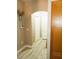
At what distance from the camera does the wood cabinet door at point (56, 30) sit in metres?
3.94

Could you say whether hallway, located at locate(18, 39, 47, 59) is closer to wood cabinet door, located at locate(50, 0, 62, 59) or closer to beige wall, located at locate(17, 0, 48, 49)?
beige wall, located at locate(17, 0, 48, 49)

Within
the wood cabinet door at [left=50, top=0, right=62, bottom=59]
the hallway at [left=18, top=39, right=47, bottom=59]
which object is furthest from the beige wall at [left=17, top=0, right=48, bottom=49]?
the wood cabinet door at [left=50, top=0, right=62, bottom=59]

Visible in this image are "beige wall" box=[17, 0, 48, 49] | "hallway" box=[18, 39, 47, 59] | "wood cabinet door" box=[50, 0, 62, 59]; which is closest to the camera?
"wood cabinet door" box=[50, 0, 62, 59]

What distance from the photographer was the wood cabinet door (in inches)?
155

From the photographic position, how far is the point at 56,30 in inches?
156

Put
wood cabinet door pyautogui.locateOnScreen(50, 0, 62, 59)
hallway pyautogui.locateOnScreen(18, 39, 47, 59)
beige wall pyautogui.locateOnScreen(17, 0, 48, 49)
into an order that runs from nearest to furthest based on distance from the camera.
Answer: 1. wood cabinet door pyautogui.locateOnScreen(50, 0, 62, 59)
2. hallway pyautogui.locateOnScreen(18, 39, 47, 59)
3. beige wall pyautogui.locateOnScreen(17, 0, 48, 49)

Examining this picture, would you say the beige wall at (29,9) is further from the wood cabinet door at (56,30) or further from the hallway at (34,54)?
the wood cabinet door at (56,30)

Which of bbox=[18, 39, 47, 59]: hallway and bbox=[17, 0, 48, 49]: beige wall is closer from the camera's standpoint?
bbox=[18, 39, 47, 59]: hallway

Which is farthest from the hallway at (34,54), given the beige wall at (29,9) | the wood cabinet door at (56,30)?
the wood cabinet door at (56,30)
